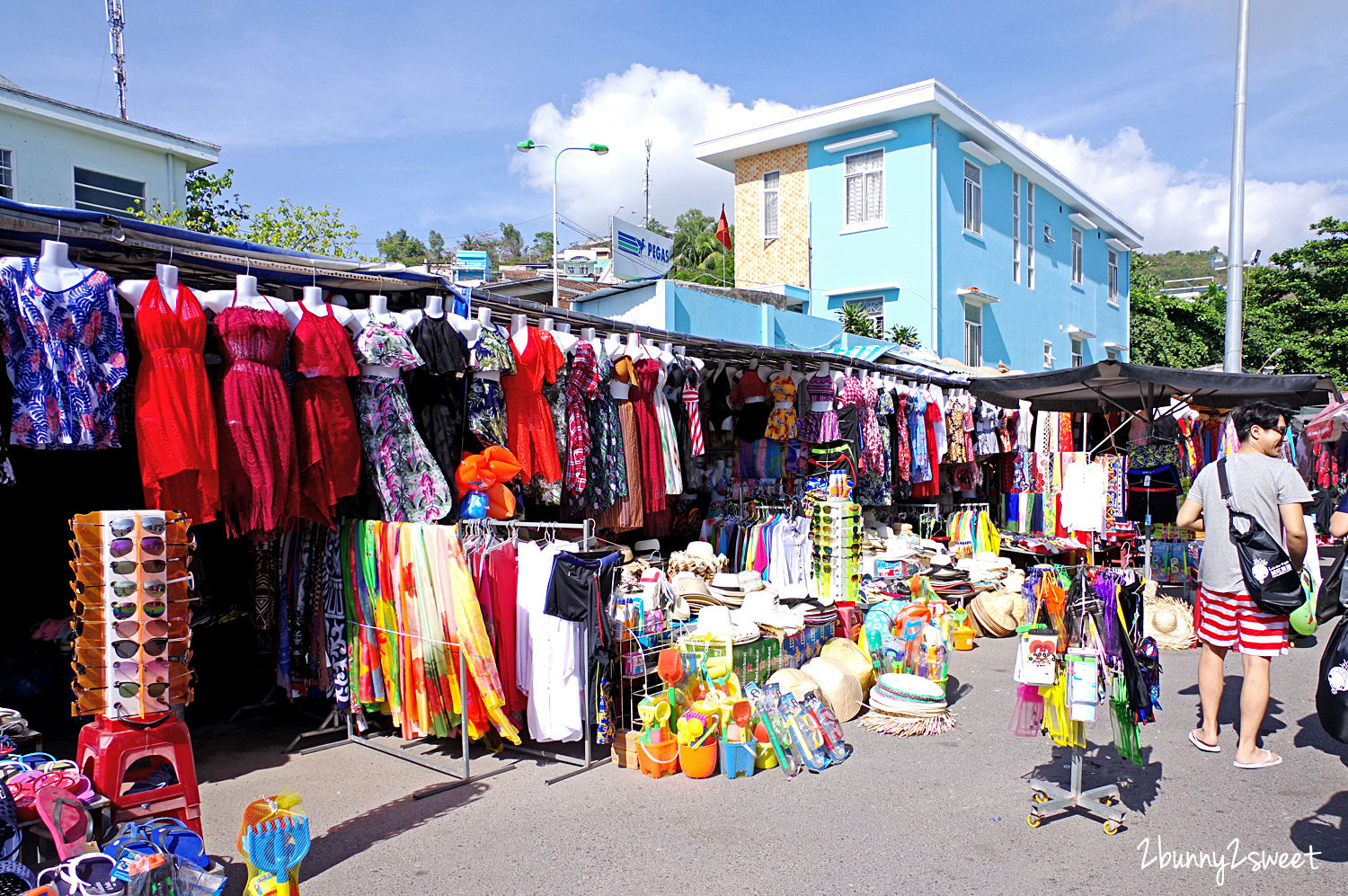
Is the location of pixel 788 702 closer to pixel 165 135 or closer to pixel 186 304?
pixel 186 304

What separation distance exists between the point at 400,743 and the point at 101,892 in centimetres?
265

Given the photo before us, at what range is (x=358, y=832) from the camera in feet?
13.3

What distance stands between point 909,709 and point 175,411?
4571mm

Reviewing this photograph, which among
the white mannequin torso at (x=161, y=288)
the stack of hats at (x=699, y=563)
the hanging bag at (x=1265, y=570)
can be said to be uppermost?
the white mannequin torso at (x=161, y=288)

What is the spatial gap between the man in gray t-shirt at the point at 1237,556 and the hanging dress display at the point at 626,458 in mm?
3820

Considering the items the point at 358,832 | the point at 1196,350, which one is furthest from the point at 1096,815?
the point at 1196,350

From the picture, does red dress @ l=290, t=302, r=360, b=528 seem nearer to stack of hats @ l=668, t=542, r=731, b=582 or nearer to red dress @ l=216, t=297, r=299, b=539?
red dress @ l=216, t=297, r=299, b=539

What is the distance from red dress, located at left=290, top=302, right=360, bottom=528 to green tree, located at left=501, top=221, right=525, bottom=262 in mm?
58847

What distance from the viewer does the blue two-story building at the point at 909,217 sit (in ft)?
60.7

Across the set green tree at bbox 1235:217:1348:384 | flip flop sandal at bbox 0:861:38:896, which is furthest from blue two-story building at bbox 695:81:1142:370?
flip flop sandal at bbox 0:861:38:896

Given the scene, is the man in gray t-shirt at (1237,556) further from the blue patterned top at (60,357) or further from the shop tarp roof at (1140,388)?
the blue patterned top at (60,357)

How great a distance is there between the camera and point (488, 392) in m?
5.60

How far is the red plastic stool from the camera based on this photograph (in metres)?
3.15

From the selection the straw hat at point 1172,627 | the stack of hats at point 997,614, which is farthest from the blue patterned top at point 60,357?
the straw hat at point 1172,627
